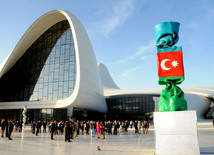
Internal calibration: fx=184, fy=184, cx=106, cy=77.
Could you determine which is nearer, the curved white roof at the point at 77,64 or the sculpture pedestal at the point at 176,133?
the sculpture pedestal at the point at 176,133

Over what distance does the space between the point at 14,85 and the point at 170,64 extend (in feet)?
96.6

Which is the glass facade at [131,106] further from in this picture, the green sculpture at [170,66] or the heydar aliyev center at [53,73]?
the green sculpture at [170,66]

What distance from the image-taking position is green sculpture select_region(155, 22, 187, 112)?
7346mm

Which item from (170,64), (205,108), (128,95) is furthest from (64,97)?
(205,108)

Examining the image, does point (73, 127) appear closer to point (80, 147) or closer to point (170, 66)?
point (80, 147)

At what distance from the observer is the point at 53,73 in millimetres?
28453

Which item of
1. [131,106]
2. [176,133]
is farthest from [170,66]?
[131,106]

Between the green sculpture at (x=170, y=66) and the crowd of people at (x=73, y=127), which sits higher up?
the green sculpture at (x=170, y=66)

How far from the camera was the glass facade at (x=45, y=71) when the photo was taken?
27469mm

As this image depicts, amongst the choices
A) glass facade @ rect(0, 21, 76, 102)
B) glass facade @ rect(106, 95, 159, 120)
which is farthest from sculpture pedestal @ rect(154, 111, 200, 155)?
glass facade @ rect(106, 95, 159, 120)

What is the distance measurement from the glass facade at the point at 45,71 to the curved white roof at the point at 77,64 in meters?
1.04

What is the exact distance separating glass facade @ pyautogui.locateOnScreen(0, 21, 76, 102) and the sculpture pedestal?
21.3 m

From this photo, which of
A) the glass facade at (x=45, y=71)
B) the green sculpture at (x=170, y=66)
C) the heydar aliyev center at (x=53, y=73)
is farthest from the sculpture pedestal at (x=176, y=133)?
the glass facade at (x=45, y=71)

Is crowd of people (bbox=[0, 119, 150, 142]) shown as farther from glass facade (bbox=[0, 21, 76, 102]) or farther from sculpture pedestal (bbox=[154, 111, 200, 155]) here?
glass facade (bbox=[0, 21, 76, 102])
